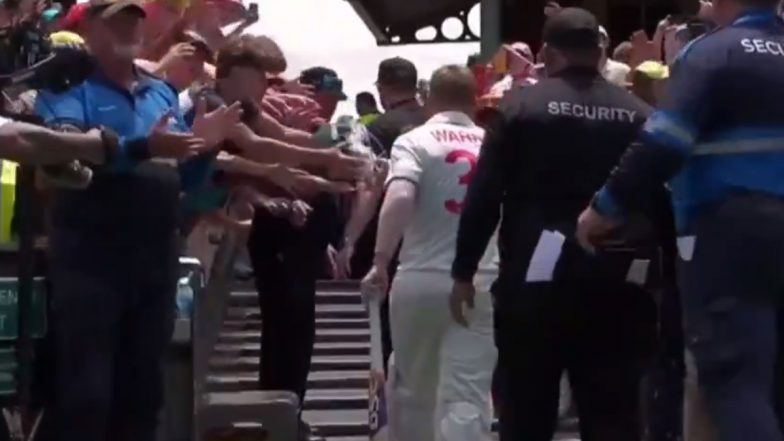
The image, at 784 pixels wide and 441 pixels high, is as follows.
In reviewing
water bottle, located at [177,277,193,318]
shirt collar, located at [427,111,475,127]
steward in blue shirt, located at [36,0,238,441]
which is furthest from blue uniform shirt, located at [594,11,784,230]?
shirt collar, located at [427,111,475,127]

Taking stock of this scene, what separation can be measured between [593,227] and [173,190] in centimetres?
151

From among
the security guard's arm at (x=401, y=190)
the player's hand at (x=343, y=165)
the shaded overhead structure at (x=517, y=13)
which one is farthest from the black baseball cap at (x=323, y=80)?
the shaded overhead structure at (x=517, y=13)

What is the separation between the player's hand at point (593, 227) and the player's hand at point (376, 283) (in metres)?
2.58

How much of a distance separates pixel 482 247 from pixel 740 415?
1568 mm

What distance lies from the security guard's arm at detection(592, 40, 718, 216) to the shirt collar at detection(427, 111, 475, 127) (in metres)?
2.63

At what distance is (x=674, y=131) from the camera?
5.65 m

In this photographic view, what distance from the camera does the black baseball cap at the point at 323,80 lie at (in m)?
11.1

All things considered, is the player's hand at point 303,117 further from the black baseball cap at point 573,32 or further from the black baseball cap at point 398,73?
the black baseball cap at point 573,32

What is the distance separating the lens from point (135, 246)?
6441 millimetres

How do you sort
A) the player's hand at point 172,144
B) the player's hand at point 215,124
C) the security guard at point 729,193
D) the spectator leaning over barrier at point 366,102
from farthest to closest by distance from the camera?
the spectator leaning over barrier at point 366,102 < the player's hand at point 215,124 < the player's hand at point 172,144 < the security guard at point 729,193

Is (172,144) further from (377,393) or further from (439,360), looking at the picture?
(377,393)

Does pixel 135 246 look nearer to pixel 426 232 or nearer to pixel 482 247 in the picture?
pixel 482 247

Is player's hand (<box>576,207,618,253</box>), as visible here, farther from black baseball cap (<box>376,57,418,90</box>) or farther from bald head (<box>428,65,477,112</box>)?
black baseball cap (<box>376,57,418,90</box>)

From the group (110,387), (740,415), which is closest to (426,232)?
(110,387)
